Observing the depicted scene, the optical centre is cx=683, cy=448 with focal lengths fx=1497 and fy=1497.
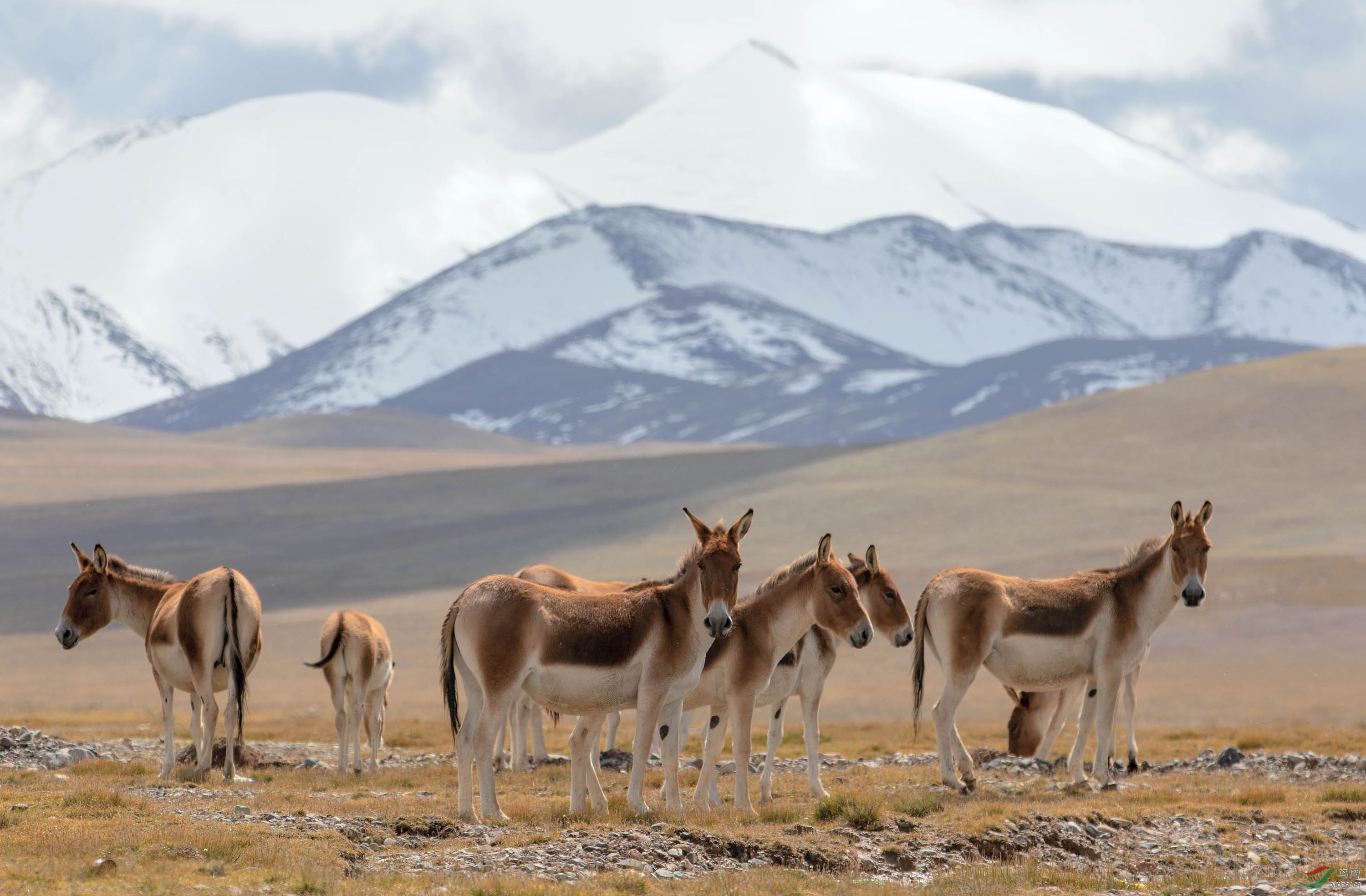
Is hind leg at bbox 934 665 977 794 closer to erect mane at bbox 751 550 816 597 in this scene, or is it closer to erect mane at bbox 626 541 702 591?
erect mane at bbox 751 550 816 597

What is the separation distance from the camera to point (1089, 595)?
58.6 feet

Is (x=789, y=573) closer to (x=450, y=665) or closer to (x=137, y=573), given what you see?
(x=450, y=665)

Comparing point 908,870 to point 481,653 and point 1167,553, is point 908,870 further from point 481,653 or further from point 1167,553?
point 1167,553

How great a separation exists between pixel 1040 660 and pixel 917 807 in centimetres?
308

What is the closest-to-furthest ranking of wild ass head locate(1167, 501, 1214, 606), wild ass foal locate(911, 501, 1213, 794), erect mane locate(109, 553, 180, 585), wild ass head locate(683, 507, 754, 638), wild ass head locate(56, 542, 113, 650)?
1. wild ass head locate(683, 507, 754, 638)
2. wild ass foal locate(911, 501, 1213, 794)
3. wild ass head locate(1167, 501, 1214, 606)
4. wild ass head locate(56, 542, 113, 650)
5. erect mane locate(109, 553, 180, 585)

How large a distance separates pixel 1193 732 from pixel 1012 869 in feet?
59.4

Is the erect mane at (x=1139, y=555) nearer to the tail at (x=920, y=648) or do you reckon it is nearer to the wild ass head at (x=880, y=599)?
the tail at (x=920, y=648)

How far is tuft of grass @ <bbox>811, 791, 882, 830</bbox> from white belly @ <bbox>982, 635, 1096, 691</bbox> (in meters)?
3.08

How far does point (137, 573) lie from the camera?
19719mm

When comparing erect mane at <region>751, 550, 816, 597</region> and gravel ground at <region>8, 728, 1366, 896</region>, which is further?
erect mane at <region>751, 550, 816, 597</region>

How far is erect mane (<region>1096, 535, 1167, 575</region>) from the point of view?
721 inches

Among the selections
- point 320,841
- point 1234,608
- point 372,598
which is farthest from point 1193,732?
point 372,598

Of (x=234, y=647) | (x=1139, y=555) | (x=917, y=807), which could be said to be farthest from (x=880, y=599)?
(x=234, y=647)

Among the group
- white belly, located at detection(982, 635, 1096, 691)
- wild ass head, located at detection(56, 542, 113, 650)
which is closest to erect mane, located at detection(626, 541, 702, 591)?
white belly, located at detection(982, 635, 1096, 691)
